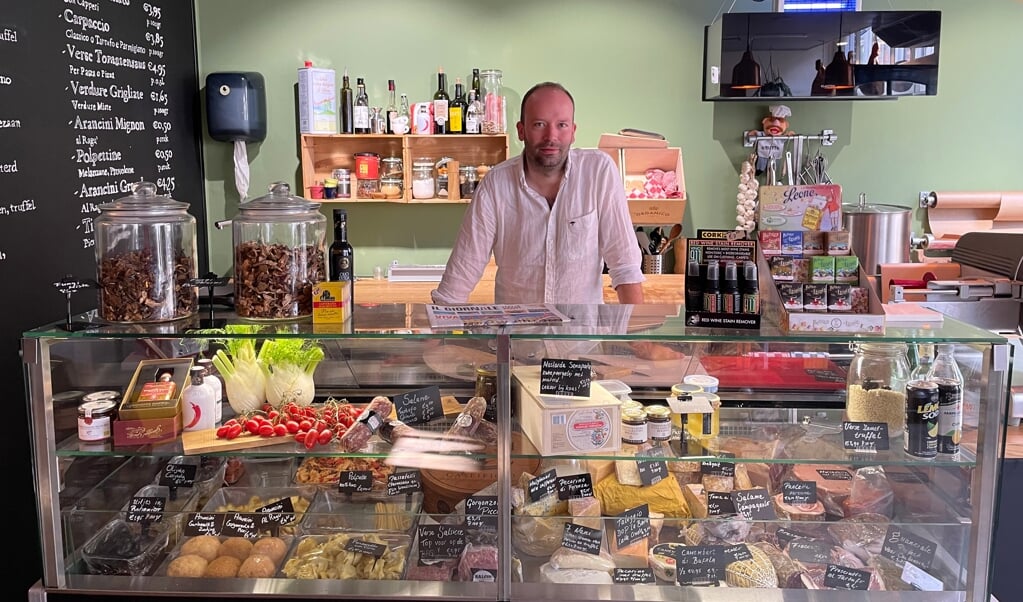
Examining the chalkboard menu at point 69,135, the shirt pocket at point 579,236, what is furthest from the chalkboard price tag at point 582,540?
the chalkboard menu at point 69,135

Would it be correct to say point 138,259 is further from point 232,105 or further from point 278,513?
point 232,105

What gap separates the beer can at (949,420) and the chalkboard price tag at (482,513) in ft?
3.36

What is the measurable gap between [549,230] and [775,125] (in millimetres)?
2465

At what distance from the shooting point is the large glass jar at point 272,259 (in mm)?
2059

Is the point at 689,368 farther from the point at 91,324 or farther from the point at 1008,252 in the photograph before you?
the point at 1008,252

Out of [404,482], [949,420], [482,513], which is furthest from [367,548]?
[949,420]

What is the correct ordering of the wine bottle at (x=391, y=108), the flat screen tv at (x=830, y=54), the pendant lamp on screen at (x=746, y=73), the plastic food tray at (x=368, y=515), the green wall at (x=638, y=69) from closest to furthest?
the plastic food tray at (x=368, y=515) → the flat screen tv at (x=830, y=54) → the pendant lamp on screen at (x=746, y=73) → the wine bottle at (x=391, y=108) → the green wall at (x=638, y=69)

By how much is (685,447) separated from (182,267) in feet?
4.25

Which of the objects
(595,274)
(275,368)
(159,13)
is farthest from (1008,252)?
(159,13)

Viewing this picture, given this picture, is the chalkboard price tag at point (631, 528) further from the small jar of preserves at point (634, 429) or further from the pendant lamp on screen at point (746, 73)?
the pendant lamp on screen at point (746, 73)

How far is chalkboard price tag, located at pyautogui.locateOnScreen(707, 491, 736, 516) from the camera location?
6.72 feet

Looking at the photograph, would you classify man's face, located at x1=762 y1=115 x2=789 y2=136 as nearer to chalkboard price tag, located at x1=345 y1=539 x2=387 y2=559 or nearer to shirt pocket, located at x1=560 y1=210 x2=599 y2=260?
shirt pocket, located at x1=560 y1=210 x2=599 y2=260

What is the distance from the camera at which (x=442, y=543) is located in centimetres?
202

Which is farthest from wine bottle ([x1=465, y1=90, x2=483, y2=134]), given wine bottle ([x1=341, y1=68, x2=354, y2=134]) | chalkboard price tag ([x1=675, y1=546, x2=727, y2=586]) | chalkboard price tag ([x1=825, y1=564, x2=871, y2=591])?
chalkboard price tag ([x1=825, y1=564, x2=871, y2=591])
